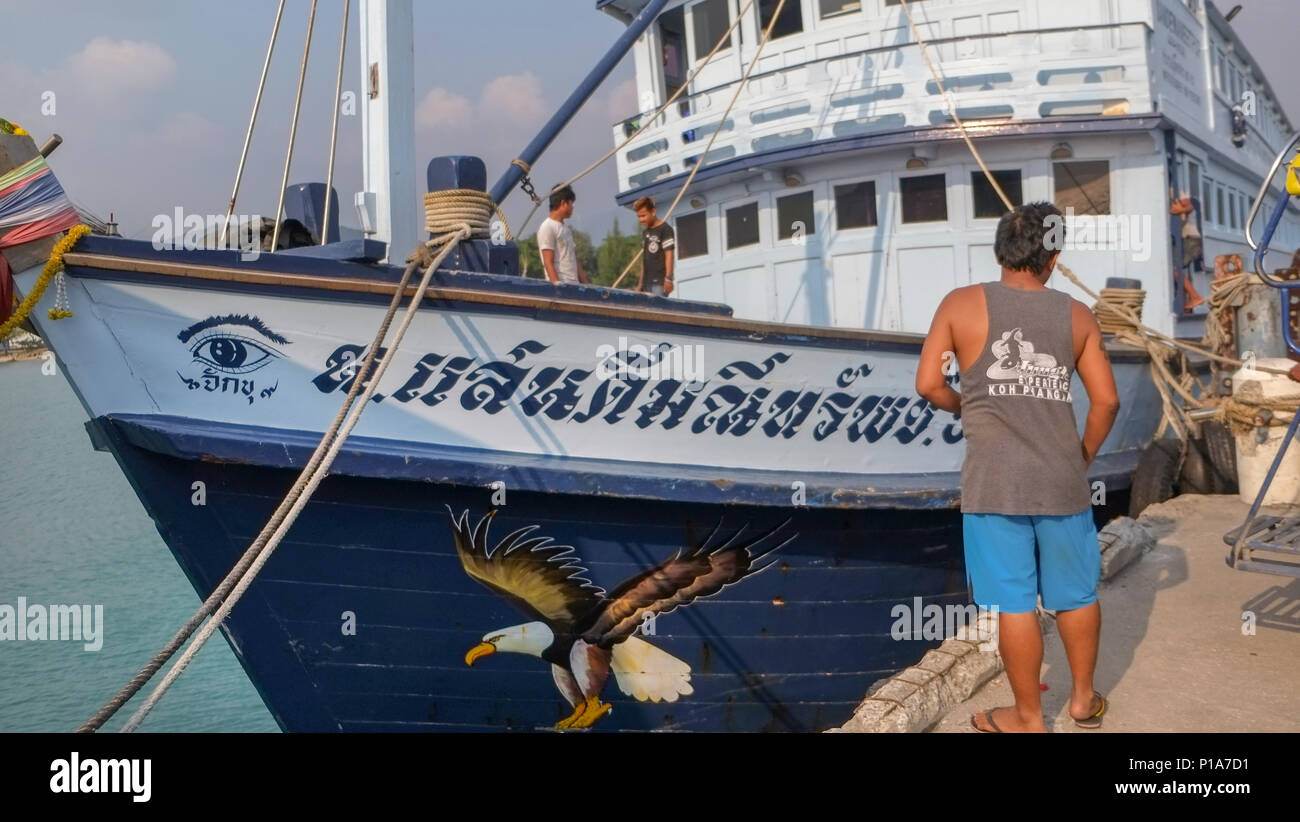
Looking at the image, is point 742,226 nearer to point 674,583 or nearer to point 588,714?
point 674,583

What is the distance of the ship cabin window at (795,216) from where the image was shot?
24.9 ft

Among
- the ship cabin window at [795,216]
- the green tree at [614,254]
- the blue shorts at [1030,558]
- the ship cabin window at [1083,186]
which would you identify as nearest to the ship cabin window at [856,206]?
the ship cabin window at [795,216]

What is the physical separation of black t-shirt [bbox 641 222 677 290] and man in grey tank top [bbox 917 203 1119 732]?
3.64 metres

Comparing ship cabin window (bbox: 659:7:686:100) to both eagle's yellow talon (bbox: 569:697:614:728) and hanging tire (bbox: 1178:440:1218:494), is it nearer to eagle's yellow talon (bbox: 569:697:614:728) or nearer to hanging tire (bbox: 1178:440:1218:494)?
hanging tire (bbox: 1178:440:1218:494)

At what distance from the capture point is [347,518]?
3.95 meters

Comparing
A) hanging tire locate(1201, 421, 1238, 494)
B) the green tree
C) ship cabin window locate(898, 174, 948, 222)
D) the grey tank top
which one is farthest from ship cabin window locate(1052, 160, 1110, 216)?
the green tree

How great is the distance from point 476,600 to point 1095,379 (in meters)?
2.59

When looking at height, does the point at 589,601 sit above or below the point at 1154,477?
below

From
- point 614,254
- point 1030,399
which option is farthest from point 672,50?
point 614,254

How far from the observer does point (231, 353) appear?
12.4 ft

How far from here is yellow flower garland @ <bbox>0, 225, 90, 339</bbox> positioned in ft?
11.1
